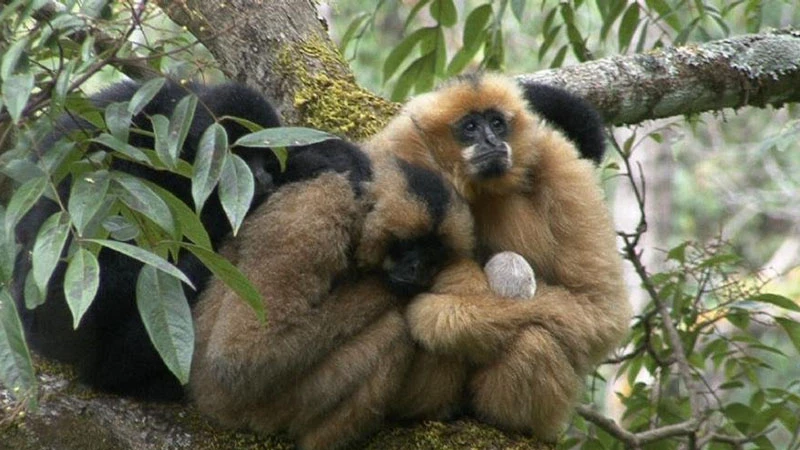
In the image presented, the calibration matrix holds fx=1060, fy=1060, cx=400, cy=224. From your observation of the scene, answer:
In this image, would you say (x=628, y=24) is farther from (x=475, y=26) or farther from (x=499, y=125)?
(x=499, y=125)

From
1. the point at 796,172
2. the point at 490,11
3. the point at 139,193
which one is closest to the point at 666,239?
the point at 796,172

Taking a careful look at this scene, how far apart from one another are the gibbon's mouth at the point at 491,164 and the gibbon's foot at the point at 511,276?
0.44 meters

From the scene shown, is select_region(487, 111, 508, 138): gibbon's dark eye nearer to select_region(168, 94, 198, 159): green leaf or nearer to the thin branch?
the thin branch

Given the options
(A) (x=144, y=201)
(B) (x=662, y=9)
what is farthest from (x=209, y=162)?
(B) (x=662, y=9)

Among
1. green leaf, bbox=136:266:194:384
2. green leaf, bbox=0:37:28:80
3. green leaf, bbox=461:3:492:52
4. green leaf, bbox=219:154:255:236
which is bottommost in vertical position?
green leaf, bbox=136:266:194:384

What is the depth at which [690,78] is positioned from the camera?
20.2 ft

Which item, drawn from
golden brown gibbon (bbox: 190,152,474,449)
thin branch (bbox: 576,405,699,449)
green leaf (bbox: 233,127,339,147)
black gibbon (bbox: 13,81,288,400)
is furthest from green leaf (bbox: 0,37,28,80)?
thin branch (bbox: 576,405,699,449)

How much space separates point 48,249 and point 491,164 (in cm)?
246

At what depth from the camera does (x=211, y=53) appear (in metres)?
5.70

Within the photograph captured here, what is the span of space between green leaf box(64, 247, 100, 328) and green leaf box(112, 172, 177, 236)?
215 mm

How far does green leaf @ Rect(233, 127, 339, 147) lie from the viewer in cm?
312

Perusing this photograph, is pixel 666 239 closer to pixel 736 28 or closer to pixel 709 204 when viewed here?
pixel 709 204

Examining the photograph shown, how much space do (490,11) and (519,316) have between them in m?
3.09

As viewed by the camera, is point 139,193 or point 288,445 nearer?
point 139,193
